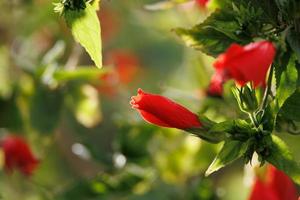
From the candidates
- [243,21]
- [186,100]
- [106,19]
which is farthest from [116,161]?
[106,19]

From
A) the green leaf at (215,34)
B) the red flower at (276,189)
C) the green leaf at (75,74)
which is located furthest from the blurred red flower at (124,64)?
the green leaf at (215,34)

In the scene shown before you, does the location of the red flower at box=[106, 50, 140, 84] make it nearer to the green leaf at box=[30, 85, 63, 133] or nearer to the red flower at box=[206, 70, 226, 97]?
the green leaf at box=[30, 85, 63, 133]

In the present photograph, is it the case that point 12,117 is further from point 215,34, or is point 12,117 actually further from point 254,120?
point 254,120

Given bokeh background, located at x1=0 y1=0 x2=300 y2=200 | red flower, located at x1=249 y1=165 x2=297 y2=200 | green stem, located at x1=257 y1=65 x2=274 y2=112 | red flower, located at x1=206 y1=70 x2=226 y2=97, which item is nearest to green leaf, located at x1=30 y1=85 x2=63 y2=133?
bokeh background, located at x1=0 y1=0 x2=300 y2=200

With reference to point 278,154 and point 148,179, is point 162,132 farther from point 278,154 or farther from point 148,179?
point 278,154

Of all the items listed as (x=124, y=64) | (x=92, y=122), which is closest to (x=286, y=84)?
(x=92, y=122)

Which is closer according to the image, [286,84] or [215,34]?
[286,84]
